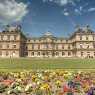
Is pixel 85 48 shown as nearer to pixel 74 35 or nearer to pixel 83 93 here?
pixel 74 35

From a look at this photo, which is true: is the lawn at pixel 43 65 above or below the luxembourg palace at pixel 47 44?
below

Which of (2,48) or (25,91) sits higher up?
(2,48)

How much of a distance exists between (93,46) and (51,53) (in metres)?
14.7

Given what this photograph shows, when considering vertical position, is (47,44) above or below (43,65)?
above

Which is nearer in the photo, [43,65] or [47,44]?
[43,65]

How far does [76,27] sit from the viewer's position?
324ft

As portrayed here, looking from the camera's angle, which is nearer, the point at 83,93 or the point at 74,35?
the point at 83,93

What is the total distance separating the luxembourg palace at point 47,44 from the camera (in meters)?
95.8

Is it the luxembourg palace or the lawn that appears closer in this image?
the lawn

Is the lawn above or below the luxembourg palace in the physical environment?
below

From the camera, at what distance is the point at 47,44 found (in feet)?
331

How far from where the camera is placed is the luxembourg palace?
95812 millimetres

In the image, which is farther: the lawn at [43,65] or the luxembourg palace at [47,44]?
the luxembourg palace at [47,44]

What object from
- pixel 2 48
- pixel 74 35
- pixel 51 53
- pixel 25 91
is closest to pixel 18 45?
pixel 2 48
